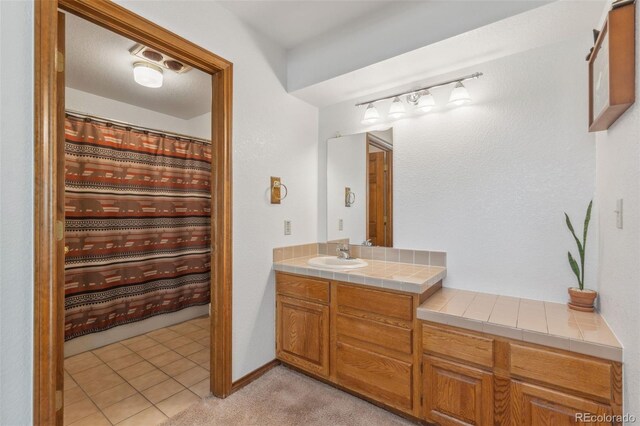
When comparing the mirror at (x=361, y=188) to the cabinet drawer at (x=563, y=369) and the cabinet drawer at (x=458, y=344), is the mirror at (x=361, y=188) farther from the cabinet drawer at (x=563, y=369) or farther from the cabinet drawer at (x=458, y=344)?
the cabinet drawer at (x=563, y=369)

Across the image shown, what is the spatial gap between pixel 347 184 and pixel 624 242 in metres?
1.84

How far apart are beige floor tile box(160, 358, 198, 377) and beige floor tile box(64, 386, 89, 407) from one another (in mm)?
499

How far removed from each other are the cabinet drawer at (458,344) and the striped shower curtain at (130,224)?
268 centimetres

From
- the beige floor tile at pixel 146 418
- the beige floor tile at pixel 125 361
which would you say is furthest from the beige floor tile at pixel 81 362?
the beige floor tile at pixel 146 418

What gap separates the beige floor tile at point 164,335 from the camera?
2.90m

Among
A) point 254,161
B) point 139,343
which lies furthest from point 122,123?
point 139,343

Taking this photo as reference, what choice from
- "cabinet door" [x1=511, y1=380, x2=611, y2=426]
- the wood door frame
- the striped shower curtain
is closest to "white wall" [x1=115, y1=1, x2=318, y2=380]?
the wood door frame

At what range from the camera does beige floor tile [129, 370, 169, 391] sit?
2.11 m

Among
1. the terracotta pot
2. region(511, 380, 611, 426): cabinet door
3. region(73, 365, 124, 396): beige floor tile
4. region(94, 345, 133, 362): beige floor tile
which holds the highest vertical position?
the terracotta pot

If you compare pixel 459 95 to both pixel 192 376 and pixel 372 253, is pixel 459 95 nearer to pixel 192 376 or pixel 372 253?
pixel 372 253

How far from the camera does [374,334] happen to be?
6.11 ft

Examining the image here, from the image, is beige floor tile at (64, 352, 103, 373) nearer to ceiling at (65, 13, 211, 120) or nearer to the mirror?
the mirror

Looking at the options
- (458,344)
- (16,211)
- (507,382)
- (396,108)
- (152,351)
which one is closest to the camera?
(16,211)

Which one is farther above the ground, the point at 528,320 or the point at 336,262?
the point at 336,262
